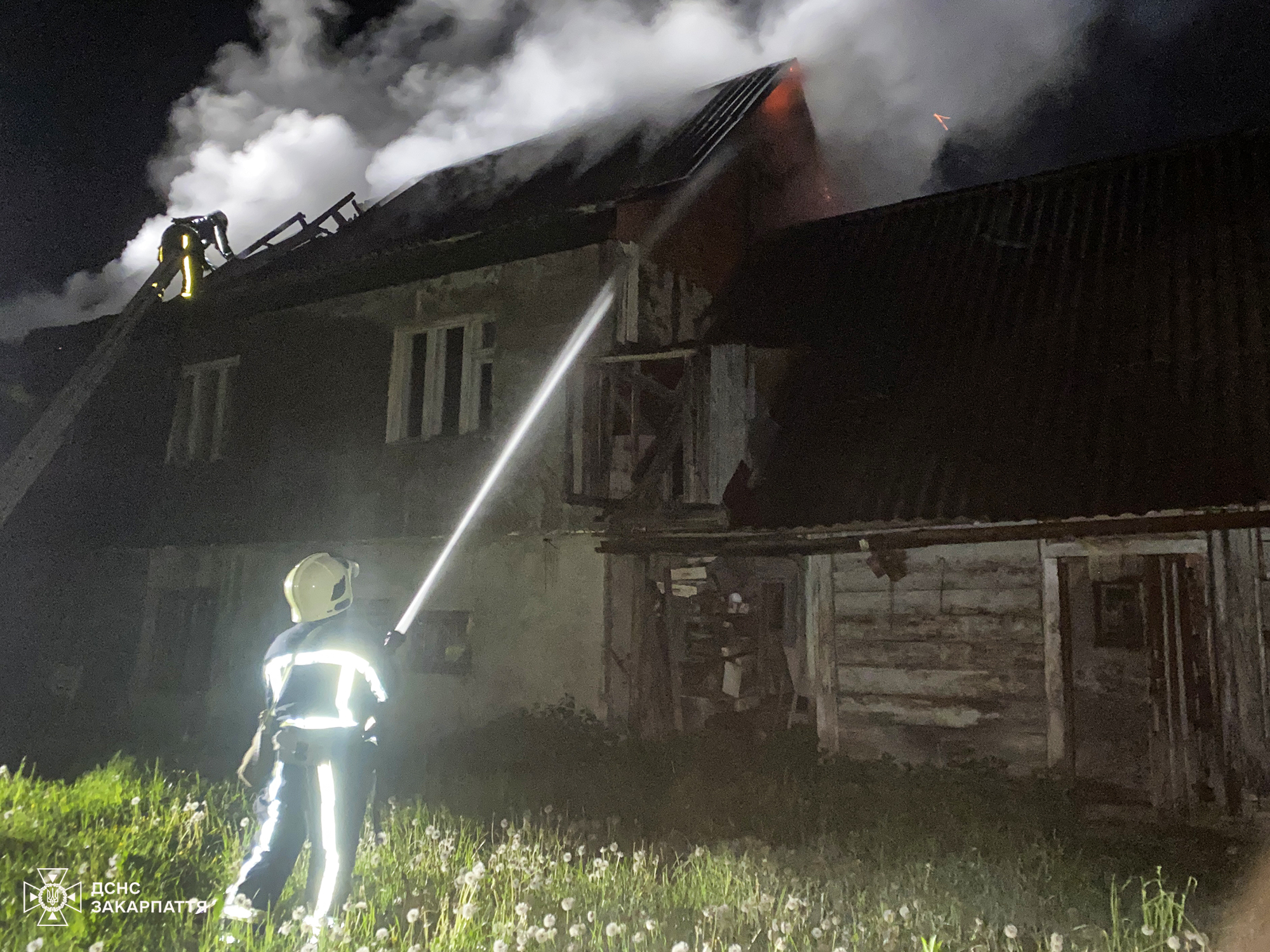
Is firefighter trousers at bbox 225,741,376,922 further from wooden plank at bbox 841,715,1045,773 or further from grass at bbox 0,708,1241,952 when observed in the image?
wooden plank at bbox 841,715,1045,773

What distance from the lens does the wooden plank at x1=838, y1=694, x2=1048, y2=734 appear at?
7477 millimetres

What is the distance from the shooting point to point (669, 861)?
557cm

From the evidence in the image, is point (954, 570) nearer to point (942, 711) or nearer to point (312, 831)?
point (942, 711)

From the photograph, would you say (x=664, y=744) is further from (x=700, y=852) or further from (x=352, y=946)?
(x=352, y=946)

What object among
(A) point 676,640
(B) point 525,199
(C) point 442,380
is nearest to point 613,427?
(A) point 676,640

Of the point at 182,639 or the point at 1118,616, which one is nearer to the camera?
the point at 1118,616

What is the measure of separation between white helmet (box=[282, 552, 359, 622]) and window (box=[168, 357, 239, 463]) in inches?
383

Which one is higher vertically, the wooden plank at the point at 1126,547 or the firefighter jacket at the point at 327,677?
the wooden plank at the point at 1126,547

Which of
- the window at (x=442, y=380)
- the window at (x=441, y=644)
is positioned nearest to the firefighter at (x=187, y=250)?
the window at (x=442, y=380)

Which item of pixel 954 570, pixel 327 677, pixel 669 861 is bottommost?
pixel 669 861

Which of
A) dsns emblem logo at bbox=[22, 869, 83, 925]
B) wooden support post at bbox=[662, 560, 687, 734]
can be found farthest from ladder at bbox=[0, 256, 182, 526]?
wooden support post at bbox=[662, 560, 687, 734]

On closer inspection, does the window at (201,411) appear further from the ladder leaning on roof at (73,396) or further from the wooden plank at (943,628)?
the wooden plank at (943,628)

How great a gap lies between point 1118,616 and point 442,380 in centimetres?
799

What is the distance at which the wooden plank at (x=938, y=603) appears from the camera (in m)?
7.68
